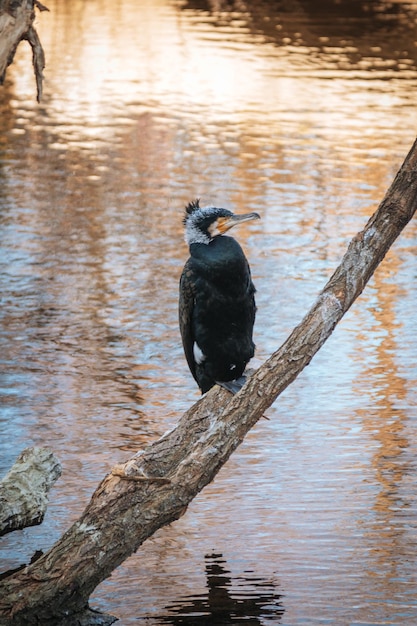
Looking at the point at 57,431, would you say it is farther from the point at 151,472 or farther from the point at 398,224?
the point at 398,224

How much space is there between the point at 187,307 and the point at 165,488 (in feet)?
3.59

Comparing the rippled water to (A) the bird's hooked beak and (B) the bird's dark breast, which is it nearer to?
(B) the bird's dark breast

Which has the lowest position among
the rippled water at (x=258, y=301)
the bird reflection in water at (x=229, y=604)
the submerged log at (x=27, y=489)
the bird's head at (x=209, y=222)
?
→ the rippled water at (x=258, y=301)

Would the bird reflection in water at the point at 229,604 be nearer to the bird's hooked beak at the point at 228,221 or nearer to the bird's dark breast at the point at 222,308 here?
the bird's dark breast at the point at 222,308

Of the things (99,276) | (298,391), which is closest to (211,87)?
(99,276)

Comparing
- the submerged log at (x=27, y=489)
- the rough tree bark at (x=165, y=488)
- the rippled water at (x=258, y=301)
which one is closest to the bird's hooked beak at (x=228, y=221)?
the rough tree bark at (x=165, y=488)

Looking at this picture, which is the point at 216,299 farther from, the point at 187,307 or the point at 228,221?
the point at 228,221

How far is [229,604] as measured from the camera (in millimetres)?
5535

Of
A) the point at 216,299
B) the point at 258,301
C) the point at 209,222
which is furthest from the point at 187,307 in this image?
the point at 258,301

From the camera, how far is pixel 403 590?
18.6ft

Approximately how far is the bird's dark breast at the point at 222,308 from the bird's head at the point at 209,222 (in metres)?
0.05

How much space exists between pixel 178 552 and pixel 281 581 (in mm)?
568

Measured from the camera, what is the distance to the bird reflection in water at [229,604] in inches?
213

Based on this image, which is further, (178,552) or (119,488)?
(178,552)
